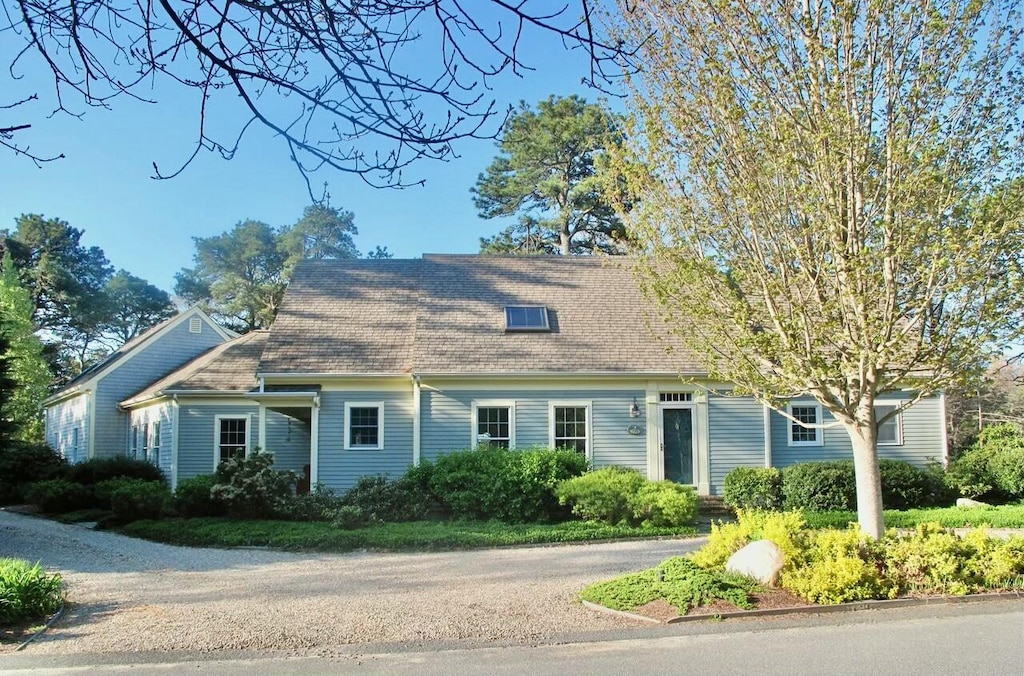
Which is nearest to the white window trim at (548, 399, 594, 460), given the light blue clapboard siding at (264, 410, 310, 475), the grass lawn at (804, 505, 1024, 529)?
the grass lawn at (804, 505, 1024, 529)

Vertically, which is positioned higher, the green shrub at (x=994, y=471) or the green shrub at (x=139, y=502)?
the green shrub at (x=994, y=471)

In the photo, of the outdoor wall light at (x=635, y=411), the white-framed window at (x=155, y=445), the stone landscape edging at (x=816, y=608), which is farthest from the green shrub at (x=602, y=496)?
the white-framed window at (x=155, y=445)

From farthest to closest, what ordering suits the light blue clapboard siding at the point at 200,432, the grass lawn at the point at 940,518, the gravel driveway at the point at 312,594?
the light blue clapboard siding at the point at 200,432 → the grass lawn at the point at 940,518 → the gravel driveway at the point at 312,594

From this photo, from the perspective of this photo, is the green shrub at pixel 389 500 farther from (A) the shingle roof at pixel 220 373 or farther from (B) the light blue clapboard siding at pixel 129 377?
(B) the light blue clapboard siding at pixel 129 377

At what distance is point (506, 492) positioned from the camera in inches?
607

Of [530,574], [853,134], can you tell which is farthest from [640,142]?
[530,574]

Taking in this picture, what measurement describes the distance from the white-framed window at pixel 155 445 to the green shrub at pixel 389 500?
326 inches

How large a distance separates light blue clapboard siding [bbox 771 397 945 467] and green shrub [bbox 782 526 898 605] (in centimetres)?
987

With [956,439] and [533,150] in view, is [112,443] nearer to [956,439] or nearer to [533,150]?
[533,150]

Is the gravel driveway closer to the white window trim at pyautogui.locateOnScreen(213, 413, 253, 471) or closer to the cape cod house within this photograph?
the cape cod house

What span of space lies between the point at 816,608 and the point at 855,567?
2.18 ft

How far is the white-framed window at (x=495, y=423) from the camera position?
17922mm

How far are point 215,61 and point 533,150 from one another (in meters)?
28.2

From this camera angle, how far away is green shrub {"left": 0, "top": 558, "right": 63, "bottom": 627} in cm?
776
